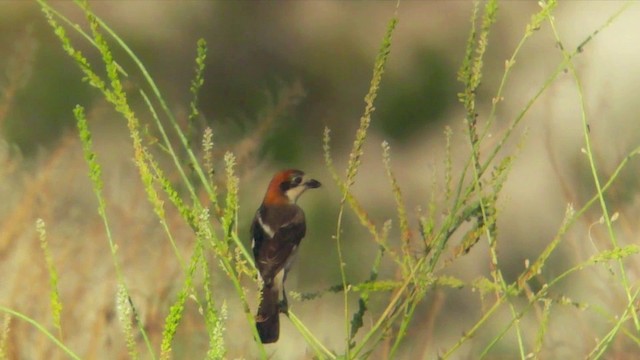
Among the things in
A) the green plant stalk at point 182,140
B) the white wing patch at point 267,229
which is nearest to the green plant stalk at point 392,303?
the green plant stalk at point 182,140

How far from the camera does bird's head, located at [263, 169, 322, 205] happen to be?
13.1 feet

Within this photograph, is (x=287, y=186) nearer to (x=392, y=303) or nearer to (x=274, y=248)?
(x=274, y=248)

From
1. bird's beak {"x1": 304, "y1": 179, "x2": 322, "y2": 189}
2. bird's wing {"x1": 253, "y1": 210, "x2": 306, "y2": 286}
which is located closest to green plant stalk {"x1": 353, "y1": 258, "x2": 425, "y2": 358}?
bird's wing {"x1": 253, "y1": 210, "x2": 306, "y2": 286}

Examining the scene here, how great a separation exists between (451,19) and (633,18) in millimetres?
1023

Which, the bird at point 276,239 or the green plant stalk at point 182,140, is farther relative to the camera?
the bird at point 276,239

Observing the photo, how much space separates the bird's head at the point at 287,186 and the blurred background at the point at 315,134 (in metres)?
0.12

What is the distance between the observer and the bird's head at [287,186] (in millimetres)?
3982

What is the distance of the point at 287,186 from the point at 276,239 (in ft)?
1.52

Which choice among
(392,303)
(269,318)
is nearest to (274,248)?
(269,318)

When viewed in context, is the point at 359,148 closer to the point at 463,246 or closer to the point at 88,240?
the point at 463,246

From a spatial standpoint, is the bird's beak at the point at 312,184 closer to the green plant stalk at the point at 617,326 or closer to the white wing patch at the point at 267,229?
the white wing patch at the point at 267,229

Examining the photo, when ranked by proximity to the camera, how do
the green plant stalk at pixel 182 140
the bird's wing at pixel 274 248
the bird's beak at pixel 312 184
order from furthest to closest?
the bird's beak at pixel 312 184
the bird's wing at pixel 274 248
the green plant stalk at pixel 182 140

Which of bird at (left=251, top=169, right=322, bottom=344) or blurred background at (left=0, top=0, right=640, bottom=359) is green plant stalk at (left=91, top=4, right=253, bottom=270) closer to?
bird at (left=251, top=169, right=322, bottom=344)

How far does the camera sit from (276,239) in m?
3.56
